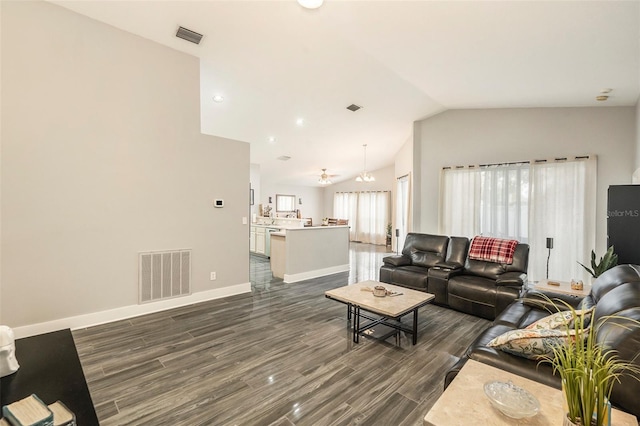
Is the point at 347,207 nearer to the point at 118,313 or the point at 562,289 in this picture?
the point at 562,289

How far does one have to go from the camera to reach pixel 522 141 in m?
5.16

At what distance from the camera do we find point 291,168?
9969 mm

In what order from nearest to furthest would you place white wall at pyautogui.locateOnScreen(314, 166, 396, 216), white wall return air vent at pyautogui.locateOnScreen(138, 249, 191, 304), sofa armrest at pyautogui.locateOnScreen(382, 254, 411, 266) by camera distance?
white wall return air vent at pyautogui.locateOnScreen(138, 249, 191, 304) < sofa armrest at pyautogui.locateOnScreen(382, 254, 411, 266) < white wall at pyautogui.locateOnScreen(314, 166, 396, 216)

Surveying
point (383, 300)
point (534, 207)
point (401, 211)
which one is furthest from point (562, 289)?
point (401, 211)

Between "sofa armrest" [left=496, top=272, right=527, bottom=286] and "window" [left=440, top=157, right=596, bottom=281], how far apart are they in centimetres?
166

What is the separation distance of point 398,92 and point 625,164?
3552 mm

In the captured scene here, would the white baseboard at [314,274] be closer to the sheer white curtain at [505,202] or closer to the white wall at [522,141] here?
the white wall at [522,141]

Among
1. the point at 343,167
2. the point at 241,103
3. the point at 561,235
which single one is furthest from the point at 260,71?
the point at 343,167

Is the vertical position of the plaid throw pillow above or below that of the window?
below

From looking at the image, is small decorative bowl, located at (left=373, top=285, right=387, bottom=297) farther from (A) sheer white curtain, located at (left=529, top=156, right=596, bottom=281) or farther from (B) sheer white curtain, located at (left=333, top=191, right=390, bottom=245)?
(B) sheer white curtain, located at (left=333, top=191, right=390, bottom=245)

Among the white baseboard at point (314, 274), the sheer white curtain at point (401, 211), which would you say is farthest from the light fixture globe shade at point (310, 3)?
the sheer white curtain at point (401, 211)

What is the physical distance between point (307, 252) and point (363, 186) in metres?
7.08

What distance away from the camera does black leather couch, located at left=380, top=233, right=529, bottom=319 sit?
143 inches

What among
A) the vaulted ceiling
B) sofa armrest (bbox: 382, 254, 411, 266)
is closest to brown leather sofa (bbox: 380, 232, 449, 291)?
sofa armrest (bbox: 382, 254, 411, 266)
